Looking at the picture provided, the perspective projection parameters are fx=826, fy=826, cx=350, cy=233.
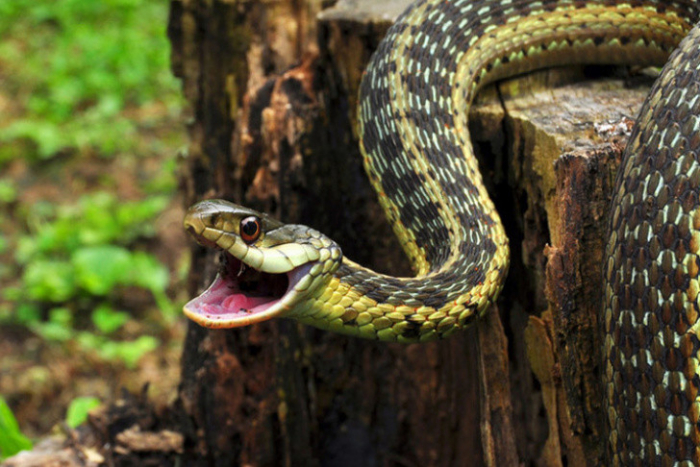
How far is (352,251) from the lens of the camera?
13.4ft

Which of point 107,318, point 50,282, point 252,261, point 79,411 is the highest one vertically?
point 252,261

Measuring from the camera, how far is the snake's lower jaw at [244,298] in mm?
2447

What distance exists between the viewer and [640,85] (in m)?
3.60

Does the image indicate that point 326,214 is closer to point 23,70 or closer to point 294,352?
point 294,352

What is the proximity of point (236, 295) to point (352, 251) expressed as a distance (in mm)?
1547

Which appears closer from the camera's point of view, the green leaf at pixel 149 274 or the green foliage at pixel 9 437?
the green foliage at pixel 9 437

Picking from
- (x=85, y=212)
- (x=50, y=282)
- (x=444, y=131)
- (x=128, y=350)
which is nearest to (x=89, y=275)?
(x=50, y=282)

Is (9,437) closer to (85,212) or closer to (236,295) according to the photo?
(236,295)

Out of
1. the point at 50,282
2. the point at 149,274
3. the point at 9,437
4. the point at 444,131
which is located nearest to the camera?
the point at 444,131

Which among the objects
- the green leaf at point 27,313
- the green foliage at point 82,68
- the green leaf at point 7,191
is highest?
the green foliage at point 82,68

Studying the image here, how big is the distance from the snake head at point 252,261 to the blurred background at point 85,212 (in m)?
1.71

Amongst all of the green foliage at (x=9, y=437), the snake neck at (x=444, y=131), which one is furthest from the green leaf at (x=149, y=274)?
the snake neck at (x=444, y=131)

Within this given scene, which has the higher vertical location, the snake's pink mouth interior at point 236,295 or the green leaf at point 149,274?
the snake's pink mouth interior at point 236,295

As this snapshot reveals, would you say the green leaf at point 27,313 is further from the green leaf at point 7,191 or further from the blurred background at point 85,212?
the green leaf at point 7,191
